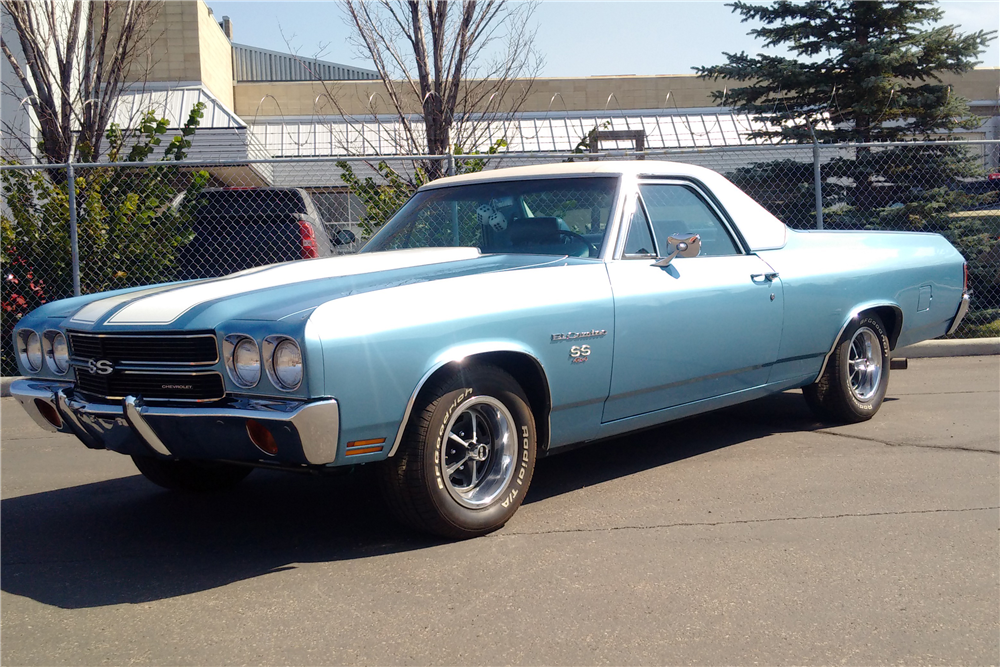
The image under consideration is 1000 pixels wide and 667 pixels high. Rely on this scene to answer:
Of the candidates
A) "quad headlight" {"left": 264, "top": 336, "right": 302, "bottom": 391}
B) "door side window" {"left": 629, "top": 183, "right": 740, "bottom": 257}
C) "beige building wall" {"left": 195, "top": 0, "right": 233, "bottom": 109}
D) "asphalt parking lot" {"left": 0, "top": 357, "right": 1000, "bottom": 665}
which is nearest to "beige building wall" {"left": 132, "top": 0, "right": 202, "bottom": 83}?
"beige building wall" {"left": 195, "top": 0, "right": 233, "bottom": 109}

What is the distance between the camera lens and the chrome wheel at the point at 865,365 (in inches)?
239

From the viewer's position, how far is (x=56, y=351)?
4191 millimetres

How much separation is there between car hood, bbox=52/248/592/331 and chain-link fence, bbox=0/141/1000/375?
235 cm

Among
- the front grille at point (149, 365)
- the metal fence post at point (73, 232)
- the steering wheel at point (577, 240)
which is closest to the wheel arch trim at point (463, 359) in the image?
the front grille at point (149, 365)

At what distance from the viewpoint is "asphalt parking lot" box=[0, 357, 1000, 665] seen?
2959 millimetres

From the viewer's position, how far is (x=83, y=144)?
386 inches

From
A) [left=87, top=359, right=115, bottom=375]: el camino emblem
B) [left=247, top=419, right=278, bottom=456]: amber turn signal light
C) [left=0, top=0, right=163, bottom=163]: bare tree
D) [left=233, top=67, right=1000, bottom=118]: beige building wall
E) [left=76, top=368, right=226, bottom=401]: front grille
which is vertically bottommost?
[left=247, top=419, right=278, bottom=456]: amber turn signal light

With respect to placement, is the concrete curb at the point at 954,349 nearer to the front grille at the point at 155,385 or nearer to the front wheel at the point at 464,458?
the front wheel at the point at 464,458

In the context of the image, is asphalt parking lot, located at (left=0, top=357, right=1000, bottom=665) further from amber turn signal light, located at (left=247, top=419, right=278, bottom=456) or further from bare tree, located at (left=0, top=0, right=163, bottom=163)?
bare tree, located at (left=0, top=0, right=163, bottom=163)

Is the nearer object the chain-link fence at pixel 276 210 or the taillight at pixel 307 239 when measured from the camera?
the chain-link fence at pixel 276 210

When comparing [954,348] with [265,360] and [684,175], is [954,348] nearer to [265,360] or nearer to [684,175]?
[684,175]

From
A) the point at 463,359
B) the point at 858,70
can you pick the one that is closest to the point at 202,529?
the point at 463,359

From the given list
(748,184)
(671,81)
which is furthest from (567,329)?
(671,81)

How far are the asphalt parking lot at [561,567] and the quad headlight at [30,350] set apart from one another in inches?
29.5
